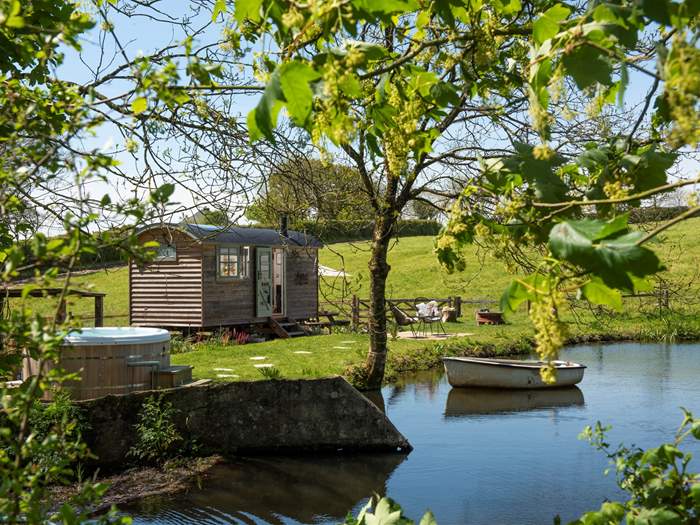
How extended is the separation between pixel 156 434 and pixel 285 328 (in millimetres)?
13797

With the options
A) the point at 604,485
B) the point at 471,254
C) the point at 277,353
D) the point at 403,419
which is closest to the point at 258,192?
the point at 604,485

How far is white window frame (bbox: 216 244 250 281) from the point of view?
2102 centimetres

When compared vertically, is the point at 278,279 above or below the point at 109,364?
above

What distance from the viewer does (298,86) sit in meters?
1.68

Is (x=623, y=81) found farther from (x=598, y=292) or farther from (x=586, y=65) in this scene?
(x=598, y=292)

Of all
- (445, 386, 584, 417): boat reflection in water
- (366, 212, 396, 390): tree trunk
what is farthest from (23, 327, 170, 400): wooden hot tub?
(445, 386, 584, 417): boat reflection in water

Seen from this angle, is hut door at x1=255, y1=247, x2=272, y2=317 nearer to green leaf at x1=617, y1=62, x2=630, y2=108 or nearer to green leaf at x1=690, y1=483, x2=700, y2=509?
green leaf at x1=690, y1=483, x2=700, y2=509

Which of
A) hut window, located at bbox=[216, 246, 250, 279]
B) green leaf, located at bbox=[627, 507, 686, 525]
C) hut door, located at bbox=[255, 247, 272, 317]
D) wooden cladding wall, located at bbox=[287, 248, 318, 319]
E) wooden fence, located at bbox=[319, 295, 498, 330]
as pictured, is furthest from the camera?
wooden cladding wall, located at bbox=[287, 248, 318, 319]

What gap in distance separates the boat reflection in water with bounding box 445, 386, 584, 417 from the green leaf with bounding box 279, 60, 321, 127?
12.2m

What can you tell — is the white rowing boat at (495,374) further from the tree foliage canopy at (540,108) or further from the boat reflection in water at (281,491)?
the tree foliage canopy at (540,108)

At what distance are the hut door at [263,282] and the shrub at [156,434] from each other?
12294 millimetres

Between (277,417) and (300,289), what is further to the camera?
(300,289)

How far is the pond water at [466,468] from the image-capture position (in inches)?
326

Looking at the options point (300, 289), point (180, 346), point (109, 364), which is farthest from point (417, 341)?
point (109, 364)
